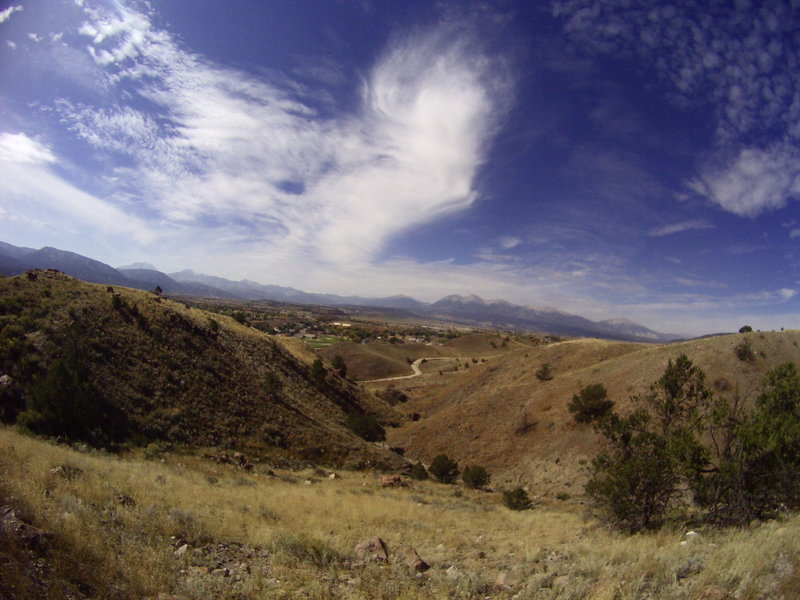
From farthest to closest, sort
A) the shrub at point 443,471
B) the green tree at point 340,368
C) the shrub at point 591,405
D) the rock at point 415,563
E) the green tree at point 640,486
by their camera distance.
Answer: the green tree at point 340,368 < the shrub at point 591,405 < the shrub at point 443,471 < the green tree at point 640,486 < the rock at point 415,563

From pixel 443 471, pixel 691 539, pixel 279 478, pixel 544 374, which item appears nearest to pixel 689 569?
pixel 691 539

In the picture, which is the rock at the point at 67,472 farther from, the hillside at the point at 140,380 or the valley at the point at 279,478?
the hillside at the point at 140,380

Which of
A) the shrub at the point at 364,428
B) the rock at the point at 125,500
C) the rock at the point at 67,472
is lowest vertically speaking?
the shrub at the point at 364,428

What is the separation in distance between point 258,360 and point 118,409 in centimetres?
1722

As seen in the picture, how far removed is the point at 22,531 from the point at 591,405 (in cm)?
3247

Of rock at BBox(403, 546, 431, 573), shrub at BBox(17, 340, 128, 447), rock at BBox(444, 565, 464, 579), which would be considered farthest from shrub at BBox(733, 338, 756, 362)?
shrub at BBox(17, 340, 128, 447)

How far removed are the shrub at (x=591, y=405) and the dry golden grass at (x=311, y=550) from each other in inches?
719

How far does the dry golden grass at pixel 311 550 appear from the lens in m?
5.67

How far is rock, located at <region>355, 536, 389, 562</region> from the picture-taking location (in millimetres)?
8410

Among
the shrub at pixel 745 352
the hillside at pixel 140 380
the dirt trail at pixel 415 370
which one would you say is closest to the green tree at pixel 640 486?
the hillside at pixel 140 380

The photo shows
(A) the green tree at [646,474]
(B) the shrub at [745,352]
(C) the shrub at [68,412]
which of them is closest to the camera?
(A) the green tree at [646,474]

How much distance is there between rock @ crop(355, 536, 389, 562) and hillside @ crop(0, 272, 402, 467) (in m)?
15.1

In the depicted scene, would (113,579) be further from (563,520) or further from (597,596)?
(563,520)

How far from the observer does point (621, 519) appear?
1204 cm
